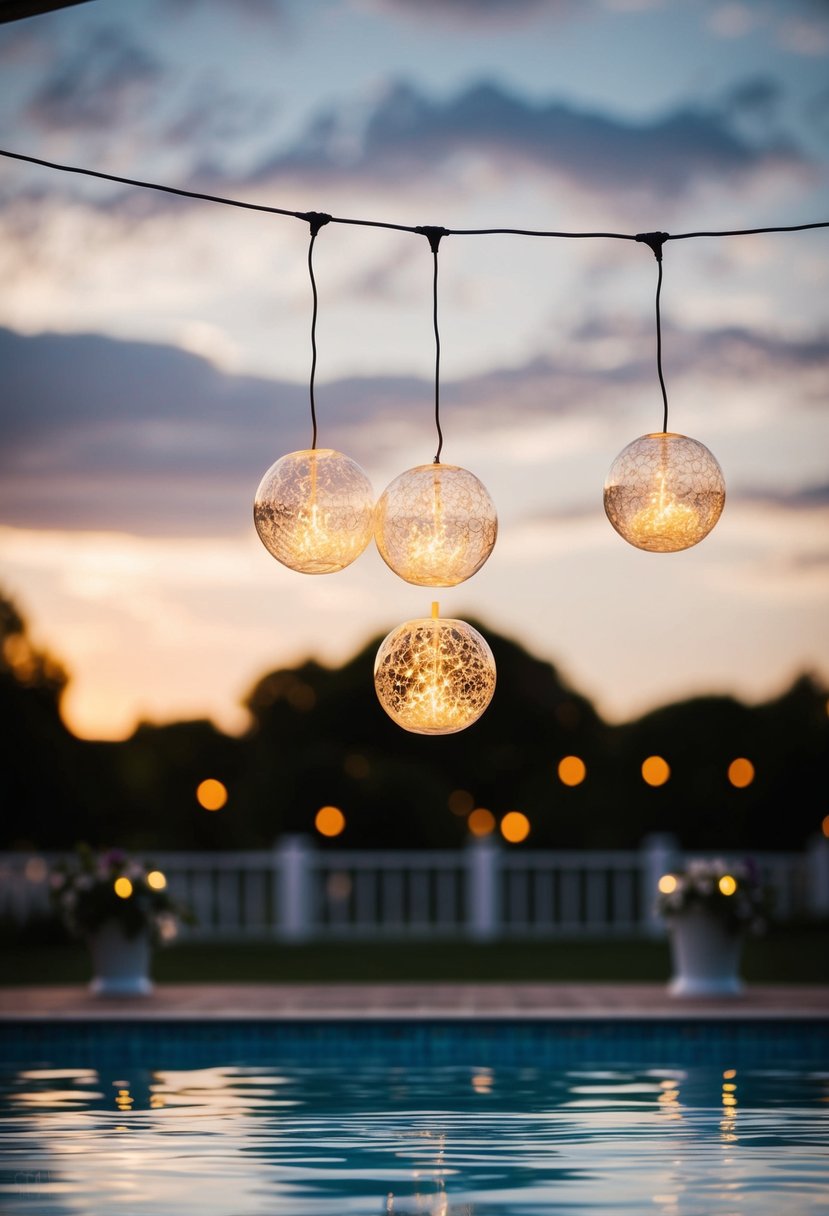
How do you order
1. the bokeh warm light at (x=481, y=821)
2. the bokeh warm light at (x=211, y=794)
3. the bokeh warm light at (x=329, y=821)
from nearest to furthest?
the bokeh warm light at (x=329, y=821), the bokeh warm light at (x=211, y=794), the bokeh warm light at (x=481, y=821)

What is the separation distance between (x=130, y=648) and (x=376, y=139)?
24.1 feet

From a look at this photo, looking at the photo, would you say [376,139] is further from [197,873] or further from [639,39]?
[197,873]

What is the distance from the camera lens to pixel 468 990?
891 cm

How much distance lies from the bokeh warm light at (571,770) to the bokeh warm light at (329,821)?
6667mm

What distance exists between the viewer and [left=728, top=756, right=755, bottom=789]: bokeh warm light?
899 inches

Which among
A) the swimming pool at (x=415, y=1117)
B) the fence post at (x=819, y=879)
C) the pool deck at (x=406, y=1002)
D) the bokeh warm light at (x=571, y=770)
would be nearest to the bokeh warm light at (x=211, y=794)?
the bokeh warm light at (x=571, y=770)

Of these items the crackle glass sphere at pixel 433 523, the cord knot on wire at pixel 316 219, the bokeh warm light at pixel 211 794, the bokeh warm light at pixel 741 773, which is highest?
the cord knot on wire at pixel 316 219

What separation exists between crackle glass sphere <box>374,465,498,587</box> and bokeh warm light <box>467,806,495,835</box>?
2636 cm

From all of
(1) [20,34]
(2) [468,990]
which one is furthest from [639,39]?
(2) [468,990]

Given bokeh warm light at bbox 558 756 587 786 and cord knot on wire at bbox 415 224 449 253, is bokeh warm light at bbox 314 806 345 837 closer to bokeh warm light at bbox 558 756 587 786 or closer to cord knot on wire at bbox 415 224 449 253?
bokeh warm light at bbox 558 756 587 786

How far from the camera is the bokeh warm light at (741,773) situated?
2284 centimetres

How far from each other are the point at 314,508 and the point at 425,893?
949 cm

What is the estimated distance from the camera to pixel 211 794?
30.8 meters

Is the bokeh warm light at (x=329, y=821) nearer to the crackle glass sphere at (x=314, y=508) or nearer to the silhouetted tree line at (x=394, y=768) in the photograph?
the silhouetted tree line at (x=394, y=768)
